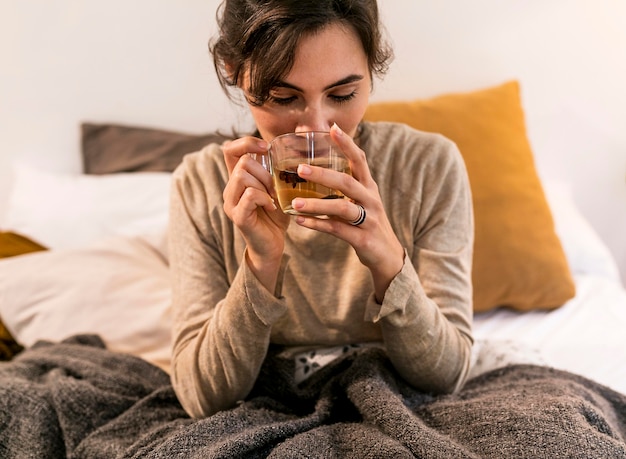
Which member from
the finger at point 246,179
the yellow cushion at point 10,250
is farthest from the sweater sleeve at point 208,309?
the yellow cushion at point 10,250

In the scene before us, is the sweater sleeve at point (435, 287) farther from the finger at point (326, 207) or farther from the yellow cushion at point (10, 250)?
the yellow cushion at point (10, 250)

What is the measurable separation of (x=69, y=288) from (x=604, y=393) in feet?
3.85

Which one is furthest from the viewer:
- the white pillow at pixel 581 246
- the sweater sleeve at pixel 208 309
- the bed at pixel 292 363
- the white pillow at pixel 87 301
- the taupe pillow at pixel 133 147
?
the taupe pillow at pixel 133 147

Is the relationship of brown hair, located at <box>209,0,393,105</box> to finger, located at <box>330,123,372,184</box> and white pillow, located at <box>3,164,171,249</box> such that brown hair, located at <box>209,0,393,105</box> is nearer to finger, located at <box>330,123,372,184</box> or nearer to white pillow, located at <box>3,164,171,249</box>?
finger, located at <box>330,123,372,184</box>

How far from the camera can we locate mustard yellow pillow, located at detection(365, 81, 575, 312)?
1.55m

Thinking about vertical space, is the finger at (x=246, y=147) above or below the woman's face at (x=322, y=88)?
below

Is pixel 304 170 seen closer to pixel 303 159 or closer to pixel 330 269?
pixel 303 159

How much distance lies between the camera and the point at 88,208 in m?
1.83

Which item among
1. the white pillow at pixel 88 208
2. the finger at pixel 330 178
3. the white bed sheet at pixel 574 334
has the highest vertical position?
the finger at pixel 330 178

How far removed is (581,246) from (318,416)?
1.10 m

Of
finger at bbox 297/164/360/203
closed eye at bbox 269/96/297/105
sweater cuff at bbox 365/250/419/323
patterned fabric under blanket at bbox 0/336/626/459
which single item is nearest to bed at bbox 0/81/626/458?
patterned fabric under blanket at bbox 0/336/626/459

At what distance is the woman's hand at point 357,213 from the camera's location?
0.77 meters

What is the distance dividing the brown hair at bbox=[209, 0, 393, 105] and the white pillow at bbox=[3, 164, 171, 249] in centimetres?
89

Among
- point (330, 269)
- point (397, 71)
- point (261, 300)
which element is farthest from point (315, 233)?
point (397, 71)
